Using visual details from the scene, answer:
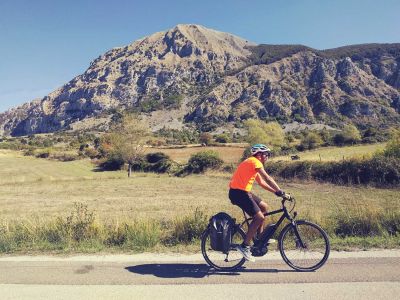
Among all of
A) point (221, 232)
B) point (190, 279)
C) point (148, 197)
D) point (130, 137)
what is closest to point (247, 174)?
point (221, 232)

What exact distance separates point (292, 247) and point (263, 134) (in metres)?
55.8

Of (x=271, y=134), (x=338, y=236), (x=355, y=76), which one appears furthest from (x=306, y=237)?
(x=355, y=76)

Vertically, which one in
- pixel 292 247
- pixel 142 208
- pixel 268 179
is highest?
pixel 268 179

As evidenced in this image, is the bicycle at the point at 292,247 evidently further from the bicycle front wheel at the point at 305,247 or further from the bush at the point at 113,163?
the bush at the point at 113,163

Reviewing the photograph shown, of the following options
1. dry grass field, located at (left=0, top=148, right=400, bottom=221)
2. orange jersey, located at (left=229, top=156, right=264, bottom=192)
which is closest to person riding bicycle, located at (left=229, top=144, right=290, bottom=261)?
orange jersey, located at (left=229, top=156, right=264, bottom=192)

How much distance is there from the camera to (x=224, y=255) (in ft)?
23.2

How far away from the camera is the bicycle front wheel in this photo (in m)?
6.54

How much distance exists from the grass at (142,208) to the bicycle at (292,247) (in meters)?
1.19

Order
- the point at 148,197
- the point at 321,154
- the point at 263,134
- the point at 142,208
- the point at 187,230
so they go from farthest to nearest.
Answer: the point at 263,134
the point at 321,154
the point at 148,197
the point at 142,208
the point at 187,230

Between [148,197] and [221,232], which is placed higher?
[221,232]

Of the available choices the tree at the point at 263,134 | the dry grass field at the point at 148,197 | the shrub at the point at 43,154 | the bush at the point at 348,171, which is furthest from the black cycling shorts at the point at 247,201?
the shrub at the point at 43,154

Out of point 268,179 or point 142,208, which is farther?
point 142,208

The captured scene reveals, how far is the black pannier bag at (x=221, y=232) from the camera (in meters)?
6.73

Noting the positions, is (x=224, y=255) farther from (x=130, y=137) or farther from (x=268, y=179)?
(x=130, y=137)
